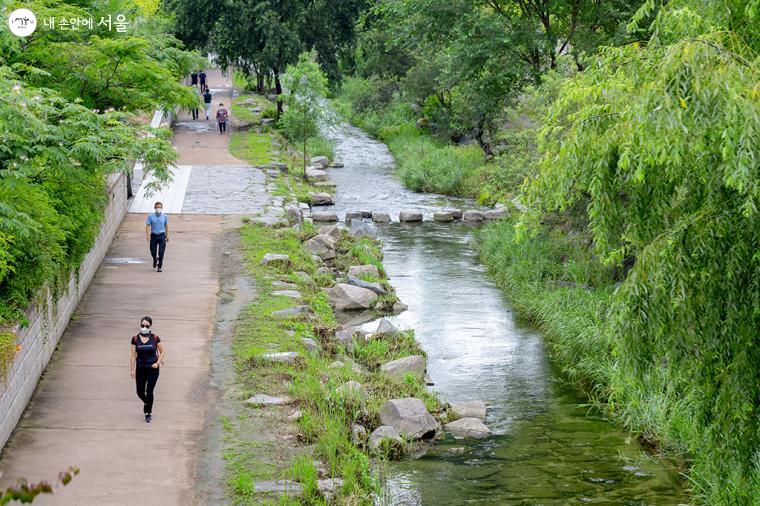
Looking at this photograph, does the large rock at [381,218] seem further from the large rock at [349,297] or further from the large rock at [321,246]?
the large rock at [349,297]

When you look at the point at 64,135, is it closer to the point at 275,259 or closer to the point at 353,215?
the point at 275,259

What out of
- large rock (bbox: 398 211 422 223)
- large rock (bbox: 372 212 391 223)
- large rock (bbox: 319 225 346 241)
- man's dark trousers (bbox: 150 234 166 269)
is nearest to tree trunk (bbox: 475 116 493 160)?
large rock (bbox: 398 211 422 223)

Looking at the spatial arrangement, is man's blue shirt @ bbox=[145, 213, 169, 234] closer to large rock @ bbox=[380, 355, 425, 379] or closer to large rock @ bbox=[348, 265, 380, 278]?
Result: large rock @ bbox=[348, 265, 380, 278]

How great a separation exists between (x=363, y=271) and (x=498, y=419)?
8891 mm

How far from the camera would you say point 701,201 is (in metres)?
8.61

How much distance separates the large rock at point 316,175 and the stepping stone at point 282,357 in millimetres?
21177

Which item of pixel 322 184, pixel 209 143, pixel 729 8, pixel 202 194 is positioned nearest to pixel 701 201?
pixel 729 8

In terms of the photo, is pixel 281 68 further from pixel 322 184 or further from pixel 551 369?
pixel 551 369

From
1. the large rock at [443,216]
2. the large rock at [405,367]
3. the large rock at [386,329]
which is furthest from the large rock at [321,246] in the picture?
the large rock at [405,367]

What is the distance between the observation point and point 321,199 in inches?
1324

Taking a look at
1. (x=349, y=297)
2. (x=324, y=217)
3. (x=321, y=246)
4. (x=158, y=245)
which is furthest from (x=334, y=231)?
(x=158, y=245)

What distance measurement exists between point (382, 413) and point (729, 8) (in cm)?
799

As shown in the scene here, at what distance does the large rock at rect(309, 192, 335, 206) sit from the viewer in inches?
1318

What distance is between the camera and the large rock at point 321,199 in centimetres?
3347
